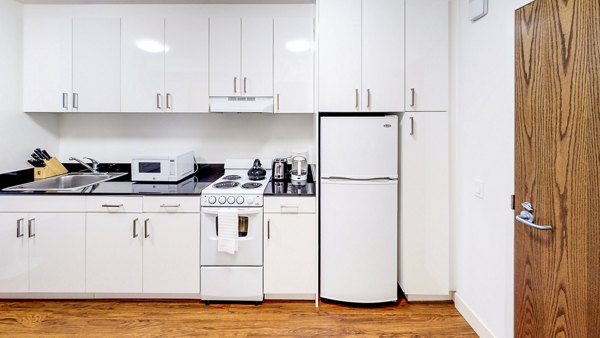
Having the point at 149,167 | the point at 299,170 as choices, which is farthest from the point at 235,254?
the point at 149,167

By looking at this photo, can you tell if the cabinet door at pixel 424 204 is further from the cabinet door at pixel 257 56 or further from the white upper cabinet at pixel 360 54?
the cabinet door at pixel 257 56

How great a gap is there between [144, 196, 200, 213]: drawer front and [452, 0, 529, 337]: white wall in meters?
1.92

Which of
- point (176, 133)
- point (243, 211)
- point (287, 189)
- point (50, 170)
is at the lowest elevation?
point (243, 211)

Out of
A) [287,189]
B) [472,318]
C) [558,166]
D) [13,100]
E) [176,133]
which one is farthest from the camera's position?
[176,133]

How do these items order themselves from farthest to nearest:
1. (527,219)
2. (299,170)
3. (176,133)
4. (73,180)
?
(176,133)
(73,180)
(299,170)
(527,219)

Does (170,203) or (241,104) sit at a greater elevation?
(241,104)

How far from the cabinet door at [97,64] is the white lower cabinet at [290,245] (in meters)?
1.65

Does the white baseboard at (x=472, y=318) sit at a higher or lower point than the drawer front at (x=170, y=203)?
lower

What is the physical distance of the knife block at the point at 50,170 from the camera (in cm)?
299

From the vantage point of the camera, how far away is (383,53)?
252 centimetres

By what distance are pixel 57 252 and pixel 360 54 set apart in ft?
8.67

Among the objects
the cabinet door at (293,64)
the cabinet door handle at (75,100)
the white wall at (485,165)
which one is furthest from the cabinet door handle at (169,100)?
the white wall at (485,165)

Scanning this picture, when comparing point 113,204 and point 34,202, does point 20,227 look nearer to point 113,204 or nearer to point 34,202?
point 34,202

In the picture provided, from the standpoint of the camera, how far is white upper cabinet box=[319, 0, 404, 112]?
2508 millimetres
